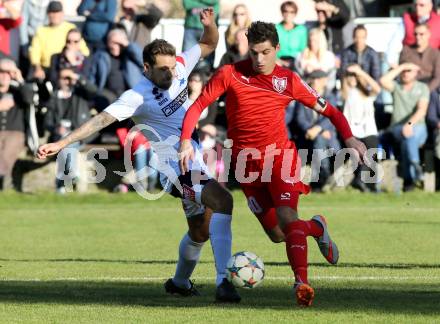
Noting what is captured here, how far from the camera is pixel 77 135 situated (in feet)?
31.7

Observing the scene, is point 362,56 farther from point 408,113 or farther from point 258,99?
point 258,99

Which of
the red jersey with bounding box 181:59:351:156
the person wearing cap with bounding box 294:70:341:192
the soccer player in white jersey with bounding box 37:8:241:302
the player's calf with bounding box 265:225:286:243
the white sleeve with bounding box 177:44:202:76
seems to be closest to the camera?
the soccer player in white jersey with bounding box 37:8:241:302

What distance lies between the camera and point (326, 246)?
10.3 metres

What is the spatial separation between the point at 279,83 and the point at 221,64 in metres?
9.96

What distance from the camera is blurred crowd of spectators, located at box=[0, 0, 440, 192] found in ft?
64.7

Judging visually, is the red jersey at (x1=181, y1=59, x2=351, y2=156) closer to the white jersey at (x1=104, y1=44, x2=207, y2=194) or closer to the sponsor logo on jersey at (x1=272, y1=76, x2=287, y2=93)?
the sponsor logo on jersey at (x1=272, y1=76, x2=287, y2=93)

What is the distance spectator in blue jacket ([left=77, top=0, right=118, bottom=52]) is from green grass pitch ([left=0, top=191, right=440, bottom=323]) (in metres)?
2.67

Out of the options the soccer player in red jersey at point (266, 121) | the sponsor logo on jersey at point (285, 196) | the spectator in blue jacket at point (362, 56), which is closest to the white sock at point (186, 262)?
the soccer player in red jersey at point (266, 121)

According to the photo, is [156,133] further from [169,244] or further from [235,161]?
[169,244]

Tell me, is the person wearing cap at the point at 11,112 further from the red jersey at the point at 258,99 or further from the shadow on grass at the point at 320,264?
the red jersey at the point at 258,99

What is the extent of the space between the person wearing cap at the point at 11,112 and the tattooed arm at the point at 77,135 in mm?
10050

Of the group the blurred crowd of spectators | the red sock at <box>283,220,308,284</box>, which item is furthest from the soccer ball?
the blurred crowd of spectators

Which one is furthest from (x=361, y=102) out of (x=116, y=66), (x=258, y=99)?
(x=258, y=99)

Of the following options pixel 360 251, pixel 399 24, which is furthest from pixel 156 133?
pixel 399 24
